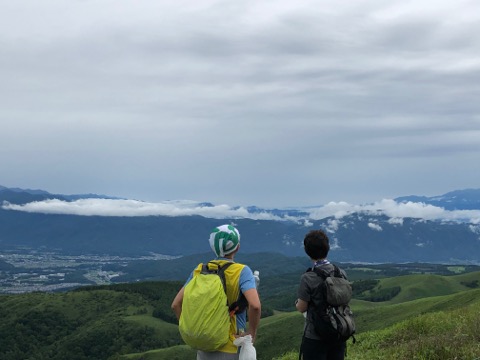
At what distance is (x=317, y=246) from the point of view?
10.0 meters

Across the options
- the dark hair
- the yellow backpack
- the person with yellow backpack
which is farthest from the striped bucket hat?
the dark hair

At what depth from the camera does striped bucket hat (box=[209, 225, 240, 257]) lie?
Answer: 966 centimetres

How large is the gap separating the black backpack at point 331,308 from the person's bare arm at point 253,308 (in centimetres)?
118

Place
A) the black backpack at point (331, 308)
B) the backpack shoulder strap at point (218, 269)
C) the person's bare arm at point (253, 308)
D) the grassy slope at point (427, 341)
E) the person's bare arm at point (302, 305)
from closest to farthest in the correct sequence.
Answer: the person's bare arm at point (253, 308) < the backpack shoulder strap at point (218, 269) < the black backpack at point (331, 308) < the person's bare arm at point (302, 305) < the grassy slope at point (427, 341)

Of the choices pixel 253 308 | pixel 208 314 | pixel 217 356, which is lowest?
pixel 217 356

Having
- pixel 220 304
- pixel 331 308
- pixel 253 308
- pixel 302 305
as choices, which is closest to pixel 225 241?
pixel 220 304

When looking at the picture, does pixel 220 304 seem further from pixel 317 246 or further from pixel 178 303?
pixel 317 246

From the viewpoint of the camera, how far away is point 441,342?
14.1 meters

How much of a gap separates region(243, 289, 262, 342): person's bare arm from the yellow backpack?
41 cm

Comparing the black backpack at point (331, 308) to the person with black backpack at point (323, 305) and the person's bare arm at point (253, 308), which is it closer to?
the person with black backpack at point (323, 305)

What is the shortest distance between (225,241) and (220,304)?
1.16 m

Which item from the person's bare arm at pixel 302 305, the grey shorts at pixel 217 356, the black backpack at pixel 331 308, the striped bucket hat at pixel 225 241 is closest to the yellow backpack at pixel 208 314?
the grey shorts at pixel 217 356

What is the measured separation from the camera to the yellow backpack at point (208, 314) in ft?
30.3

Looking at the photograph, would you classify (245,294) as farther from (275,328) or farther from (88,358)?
(88,358)
